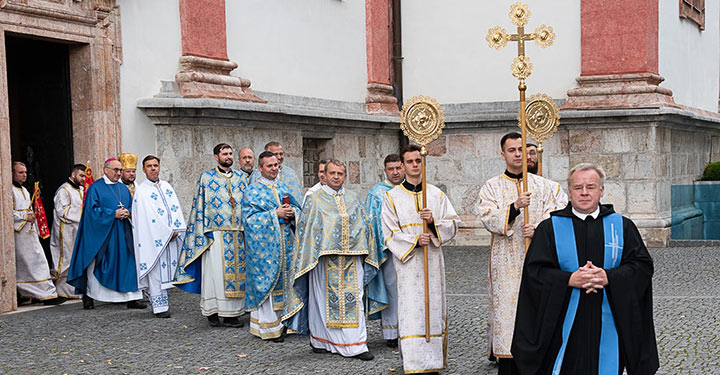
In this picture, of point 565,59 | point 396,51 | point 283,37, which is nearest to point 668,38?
point 565,59

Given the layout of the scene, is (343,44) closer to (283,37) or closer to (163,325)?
(283,37)

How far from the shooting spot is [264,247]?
7719 mm

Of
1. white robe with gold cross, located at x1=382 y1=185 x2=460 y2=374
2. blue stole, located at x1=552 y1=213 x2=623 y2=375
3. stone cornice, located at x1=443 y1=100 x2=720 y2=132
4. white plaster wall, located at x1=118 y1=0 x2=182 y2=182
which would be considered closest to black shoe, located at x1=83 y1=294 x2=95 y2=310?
white plaster wall, located at x1=118 y1=0 x2=182 y2=182

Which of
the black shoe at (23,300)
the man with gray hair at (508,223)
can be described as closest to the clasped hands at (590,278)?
the man with gray hair at (508,223)

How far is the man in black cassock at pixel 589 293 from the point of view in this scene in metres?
4.10

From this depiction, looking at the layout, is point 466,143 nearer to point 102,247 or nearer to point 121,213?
point 121,213

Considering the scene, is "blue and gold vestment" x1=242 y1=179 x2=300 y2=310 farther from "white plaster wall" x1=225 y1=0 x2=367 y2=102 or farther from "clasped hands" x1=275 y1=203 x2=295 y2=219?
"white plaster wall" x1=225 y1=0 x2=367 y2=102

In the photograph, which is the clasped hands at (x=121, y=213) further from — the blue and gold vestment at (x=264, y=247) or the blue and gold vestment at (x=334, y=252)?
the blue and gold vestment at (x=334, y=252)

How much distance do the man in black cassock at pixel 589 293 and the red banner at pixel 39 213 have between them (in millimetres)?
7146

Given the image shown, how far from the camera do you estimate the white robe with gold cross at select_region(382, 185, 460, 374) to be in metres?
6.10

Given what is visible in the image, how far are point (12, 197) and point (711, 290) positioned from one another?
7.41 metres

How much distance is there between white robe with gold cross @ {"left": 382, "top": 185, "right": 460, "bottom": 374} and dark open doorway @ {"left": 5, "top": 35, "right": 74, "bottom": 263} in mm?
5451

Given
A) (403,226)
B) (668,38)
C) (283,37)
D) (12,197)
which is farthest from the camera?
(668,38)

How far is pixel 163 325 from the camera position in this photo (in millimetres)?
8391
